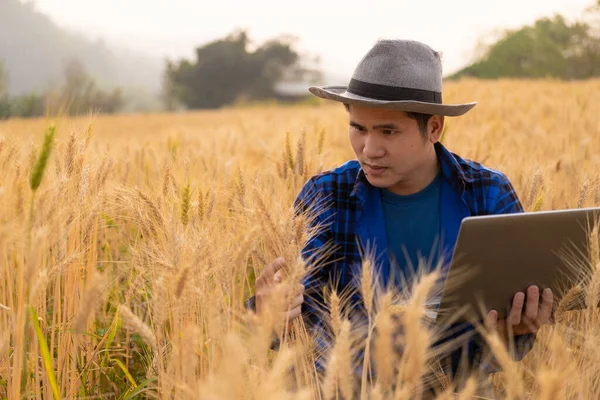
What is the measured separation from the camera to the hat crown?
1704mm

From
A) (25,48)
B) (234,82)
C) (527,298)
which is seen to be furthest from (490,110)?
(25,48)

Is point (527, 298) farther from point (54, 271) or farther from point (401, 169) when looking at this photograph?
point (54, 271)

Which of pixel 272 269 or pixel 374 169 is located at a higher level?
pixel 374 169

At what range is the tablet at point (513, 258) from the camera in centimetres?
121

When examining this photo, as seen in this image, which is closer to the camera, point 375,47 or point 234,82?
point 375,47


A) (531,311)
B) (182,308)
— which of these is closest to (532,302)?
(531,311)

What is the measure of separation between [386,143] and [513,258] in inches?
19.5

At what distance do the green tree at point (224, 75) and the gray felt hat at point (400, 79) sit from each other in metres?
35.7

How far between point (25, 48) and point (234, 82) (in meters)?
105

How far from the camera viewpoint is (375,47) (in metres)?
1.80

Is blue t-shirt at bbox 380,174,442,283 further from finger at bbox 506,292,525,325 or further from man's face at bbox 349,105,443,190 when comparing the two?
finger at bbox 506,292,525,325

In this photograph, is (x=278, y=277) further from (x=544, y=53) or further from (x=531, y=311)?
(x=544, y=53)

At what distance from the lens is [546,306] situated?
54.4 inches

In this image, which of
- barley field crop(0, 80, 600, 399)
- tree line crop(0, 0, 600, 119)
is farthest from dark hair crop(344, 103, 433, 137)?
tree line crop(0, 0, 600, 119)
